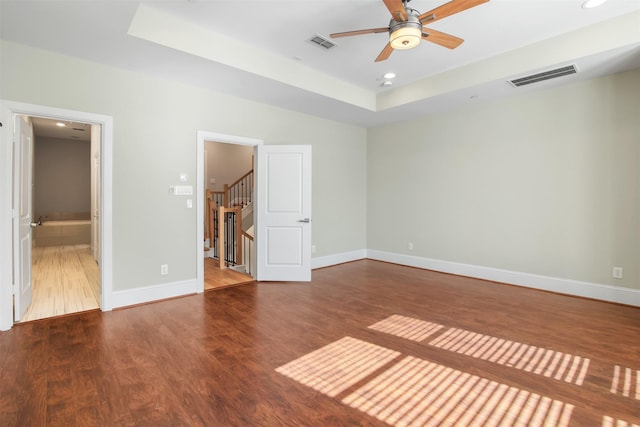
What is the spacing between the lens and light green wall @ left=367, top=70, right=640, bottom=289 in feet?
12.8

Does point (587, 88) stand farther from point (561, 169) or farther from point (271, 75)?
point (271, 75)

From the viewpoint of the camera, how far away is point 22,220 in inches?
132

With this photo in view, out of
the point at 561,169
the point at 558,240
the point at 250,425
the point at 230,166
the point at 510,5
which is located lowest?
the point at 250,425

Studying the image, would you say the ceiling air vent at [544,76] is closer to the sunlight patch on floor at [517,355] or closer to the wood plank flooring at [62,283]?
the sunlight patch on floor at [517,355]

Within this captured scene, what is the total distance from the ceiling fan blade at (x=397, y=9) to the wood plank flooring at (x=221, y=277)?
391 cm

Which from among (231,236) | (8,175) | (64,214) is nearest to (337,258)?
(231,236)

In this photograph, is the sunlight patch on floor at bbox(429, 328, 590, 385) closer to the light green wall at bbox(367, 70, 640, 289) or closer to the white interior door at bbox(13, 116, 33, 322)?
the light green wall at bbox(367, 70, 640, 289)

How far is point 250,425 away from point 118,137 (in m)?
3.42

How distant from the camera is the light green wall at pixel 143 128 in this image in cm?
323

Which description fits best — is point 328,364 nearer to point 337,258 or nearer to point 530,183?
point 337,258

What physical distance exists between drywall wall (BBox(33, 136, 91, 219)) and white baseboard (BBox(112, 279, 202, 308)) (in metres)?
7.25

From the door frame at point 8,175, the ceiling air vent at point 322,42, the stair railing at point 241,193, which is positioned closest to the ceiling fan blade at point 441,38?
the ceiling air vent at point 322,42

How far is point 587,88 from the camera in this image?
409 cm

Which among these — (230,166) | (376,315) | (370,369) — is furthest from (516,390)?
(230,166)
